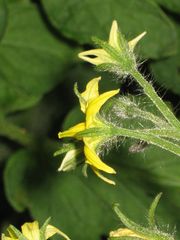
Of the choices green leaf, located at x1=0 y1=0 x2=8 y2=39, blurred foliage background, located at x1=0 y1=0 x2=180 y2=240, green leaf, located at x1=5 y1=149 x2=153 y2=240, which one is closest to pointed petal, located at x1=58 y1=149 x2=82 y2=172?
blurred foliage background, located at x1=0 y1=0 x2=180 y2=240

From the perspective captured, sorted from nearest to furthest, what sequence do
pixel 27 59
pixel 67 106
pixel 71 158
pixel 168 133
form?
pixel 168 133 → pixel 71 158 → pixel 27 59 → pixel 67 106

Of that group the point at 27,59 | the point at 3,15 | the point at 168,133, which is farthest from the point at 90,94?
the point at 27,59

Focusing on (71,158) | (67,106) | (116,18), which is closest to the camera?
(71,158)

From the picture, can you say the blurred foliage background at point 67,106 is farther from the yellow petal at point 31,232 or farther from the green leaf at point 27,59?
the yellow petal at point 31,232

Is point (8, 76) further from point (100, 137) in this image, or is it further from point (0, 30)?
point (100, 137)

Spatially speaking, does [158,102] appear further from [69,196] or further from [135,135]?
[69,196]

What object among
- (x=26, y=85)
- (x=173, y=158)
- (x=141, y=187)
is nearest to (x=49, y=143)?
(x=26, y=85)

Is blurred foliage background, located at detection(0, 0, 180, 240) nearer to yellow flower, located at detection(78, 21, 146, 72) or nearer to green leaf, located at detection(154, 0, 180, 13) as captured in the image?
green leaf, located at detection(154, 0, 180, 13)
